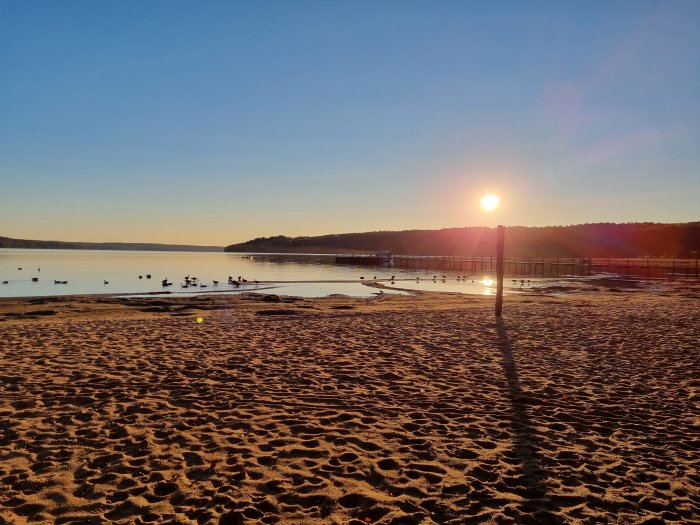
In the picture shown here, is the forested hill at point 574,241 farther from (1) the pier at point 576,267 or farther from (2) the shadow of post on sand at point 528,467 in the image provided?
(2) the shadow of post on sand at point 528,467

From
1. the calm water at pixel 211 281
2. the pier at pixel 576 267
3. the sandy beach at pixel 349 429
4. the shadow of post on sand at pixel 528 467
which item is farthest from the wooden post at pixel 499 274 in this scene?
the pier at pixel 576 267

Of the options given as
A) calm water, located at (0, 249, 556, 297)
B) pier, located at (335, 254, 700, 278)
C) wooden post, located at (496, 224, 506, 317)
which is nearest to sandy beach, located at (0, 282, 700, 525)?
wooden post, located at (496, 224, 506, 317)

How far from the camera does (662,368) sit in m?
9.20

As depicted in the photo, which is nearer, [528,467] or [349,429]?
[528,467]

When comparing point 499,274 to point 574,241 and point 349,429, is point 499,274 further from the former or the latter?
point 574,241

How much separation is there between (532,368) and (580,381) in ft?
3.55

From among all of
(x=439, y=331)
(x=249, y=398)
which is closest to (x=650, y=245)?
(x=439, y=331)

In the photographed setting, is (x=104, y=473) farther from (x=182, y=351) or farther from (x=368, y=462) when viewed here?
(x=182, y=351)

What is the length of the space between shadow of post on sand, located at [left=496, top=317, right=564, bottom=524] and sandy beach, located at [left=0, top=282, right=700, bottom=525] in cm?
2

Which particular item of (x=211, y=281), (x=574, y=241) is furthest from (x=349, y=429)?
(x=574, y=241)

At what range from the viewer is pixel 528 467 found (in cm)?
502

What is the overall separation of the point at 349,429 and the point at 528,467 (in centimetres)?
216

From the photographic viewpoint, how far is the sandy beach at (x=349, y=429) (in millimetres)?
4297

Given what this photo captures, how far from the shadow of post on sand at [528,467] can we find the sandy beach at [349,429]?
23 millimetres
